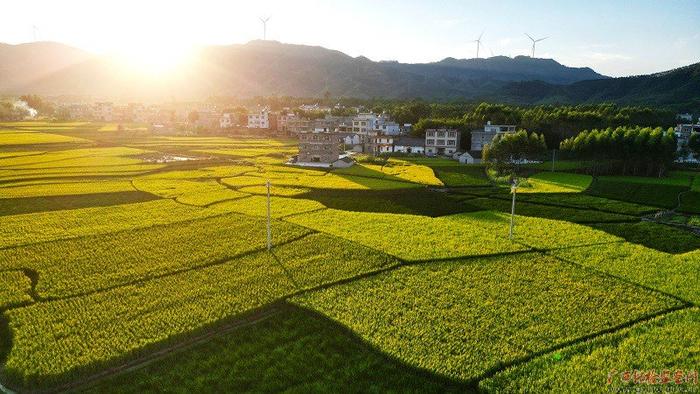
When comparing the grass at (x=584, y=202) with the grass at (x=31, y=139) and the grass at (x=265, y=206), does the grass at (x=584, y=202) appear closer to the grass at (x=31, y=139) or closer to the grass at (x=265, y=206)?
the grass at (x=265, y=206)

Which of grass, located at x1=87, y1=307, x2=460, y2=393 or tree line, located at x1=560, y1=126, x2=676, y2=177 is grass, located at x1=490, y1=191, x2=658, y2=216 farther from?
grass, located at x1=87, y1=307, x2=460, y2=393

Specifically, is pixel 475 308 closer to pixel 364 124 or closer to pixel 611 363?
pixel 611 363

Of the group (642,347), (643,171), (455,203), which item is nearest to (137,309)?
(642,347)

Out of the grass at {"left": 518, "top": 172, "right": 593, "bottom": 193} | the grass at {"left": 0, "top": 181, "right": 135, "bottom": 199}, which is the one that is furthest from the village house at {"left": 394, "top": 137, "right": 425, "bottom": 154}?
the grass at {"left": 0, "top": 181, "right": 135, "bottom": 199}

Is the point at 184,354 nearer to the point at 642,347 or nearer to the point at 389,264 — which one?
the point at 389,264

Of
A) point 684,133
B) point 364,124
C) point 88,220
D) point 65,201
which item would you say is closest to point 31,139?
point 65,201
